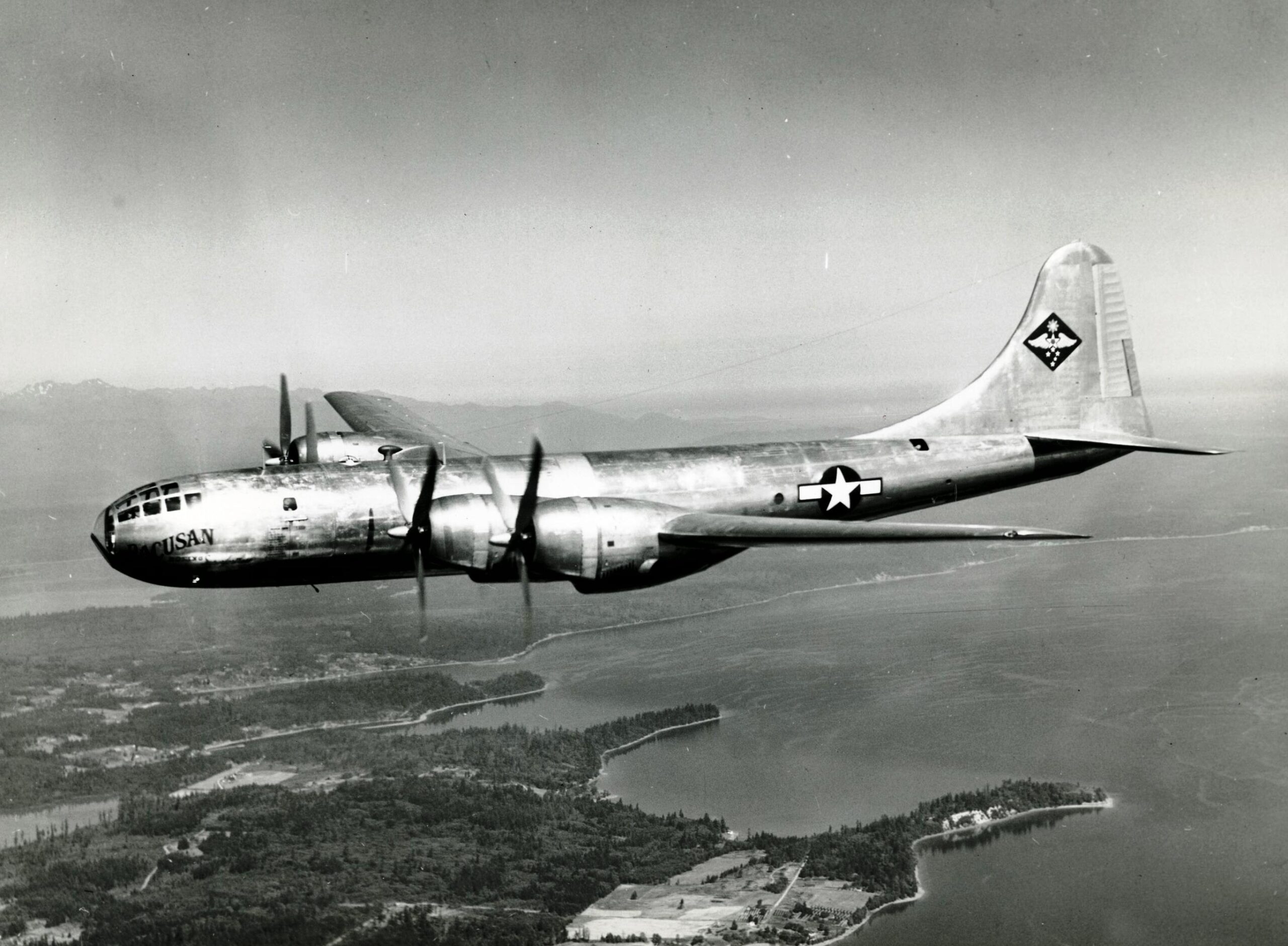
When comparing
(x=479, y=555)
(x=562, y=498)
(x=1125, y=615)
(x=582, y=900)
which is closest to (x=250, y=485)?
(x=479, y=555)

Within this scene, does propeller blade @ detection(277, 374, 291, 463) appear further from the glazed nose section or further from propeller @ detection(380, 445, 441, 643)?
propeller @ detection(380, 445, 441, 643)

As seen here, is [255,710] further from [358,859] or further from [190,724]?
[358,859]

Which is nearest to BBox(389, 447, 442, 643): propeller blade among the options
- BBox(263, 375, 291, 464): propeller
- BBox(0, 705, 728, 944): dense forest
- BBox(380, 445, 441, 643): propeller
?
BBox(380, 445, 441, 643): propeller

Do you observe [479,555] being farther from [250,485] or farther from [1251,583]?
[1251,583]

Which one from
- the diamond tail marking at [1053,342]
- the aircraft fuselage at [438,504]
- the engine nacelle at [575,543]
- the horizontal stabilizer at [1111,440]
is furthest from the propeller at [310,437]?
the diamond tail marking at [1053,342]

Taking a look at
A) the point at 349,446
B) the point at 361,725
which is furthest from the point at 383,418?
the point at 361,725

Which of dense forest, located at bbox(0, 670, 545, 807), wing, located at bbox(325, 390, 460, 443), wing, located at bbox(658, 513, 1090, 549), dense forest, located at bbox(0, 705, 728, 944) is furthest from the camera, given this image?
dense forest, located at bbox(0, 670, 545, 807)
